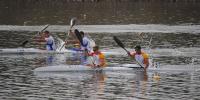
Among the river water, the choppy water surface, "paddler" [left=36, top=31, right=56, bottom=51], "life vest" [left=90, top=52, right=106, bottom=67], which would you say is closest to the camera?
the choppy water surface

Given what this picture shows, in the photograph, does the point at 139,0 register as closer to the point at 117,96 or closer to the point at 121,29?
the point at 121,29

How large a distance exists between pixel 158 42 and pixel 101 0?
75306mm

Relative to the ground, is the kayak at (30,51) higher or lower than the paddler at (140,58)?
lower

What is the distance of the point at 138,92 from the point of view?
34438 millimetres

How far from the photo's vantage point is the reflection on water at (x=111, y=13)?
299ft

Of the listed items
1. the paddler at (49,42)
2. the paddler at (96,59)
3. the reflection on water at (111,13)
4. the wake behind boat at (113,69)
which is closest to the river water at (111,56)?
the reflection on water at (111,13)

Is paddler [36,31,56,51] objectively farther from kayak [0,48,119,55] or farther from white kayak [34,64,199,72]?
white kayak [34,64,199,72]

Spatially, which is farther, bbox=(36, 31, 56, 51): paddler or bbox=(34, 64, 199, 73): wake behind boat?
bbox=(36, 31, 56, 51): paddler

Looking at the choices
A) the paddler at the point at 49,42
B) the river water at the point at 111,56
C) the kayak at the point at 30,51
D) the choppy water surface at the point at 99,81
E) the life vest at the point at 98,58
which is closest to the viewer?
the choppy water surface at the point at 99,81

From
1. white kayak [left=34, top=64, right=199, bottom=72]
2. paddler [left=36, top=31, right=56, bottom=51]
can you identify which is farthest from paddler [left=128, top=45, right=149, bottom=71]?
paddler [left=36, top=31, right=56, bottom=51]

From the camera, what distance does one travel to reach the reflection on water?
91000 millimetres

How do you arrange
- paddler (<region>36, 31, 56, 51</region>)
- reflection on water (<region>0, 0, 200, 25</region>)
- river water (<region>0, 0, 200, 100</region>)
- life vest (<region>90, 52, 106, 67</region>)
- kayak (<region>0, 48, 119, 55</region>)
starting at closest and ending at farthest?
river water (<region>0, 0, 200, 100</region>) < life vest (<region>90, 52, 106, 67</region>) < kayak (<region>0, 48, 119, 55</region>) < paddler (<region>36, 31, 56, 51</region>) < reflection on water (<region>0, 0, 200, 25</region>)

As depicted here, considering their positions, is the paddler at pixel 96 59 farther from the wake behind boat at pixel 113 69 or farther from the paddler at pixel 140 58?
the paddler at pixel 140 58

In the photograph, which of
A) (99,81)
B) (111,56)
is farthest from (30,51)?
(99,81)
